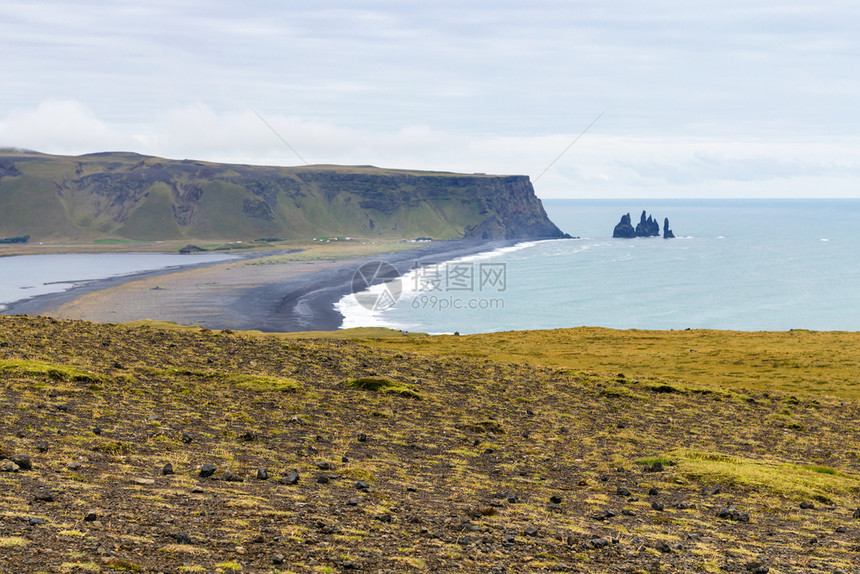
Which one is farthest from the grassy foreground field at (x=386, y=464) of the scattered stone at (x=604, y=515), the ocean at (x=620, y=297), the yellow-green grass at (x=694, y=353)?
the ocean at (x=620, y=297)

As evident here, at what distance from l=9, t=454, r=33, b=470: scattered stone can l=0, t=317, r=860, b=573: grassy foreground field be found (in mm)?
35

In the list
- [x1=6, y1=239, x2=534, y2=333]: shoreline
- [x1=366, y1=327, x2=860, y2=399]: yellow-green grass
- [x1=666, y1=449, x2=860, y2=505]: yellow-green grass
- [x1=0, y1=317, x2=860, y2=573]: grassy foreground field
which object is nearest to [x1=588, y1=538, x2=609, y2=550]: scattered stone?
[x1=0, y1=317, x2=860, y2=573]: grassy foreground field

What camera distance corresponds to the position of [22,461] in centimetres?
1167

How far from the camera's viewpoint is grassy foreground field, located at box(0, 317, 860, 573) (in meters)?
9.51

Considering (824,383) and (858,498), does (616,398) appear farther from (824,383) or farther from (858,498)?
(824,383)

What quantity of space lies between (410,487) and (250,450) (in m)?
4.19

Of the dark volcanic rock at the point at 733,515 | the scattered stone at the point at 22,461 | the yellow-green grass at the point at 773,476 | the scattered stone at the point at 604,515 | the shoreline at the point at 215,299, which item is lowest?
the shoreline at the point at 215,299

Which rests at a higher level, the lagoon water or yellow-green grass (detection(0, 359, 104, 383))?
yellow-green grass (detection(0, 359, 104, 383))

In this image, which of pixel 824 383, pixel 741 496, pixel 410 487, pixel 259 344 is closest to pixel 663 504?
pixel 741 496

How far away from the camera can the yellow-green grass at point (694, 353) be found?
125 feet

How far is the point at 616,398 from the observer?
2916 cm

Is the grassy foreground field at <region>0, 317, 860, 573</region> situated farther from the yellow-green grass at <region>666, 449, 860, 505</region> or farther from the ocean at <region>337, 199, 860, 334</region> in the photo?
the ocean at <region>337, 199, 860, 334</region>

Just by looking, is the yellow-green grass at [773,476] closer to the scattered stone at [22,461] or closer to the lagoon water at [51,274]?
the scattered stone at [22,461]

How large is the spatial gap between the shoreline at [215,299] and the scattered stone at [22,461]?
69199mm
